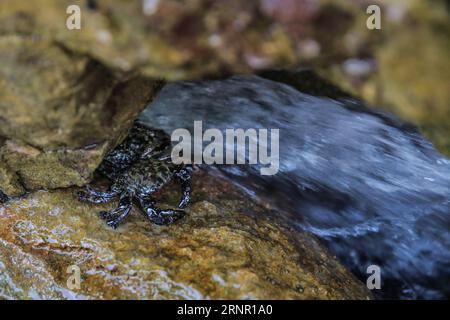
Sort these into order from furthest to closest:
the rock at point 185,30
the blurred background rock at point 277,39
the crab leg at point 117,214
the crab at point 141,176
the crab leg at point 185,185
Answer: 1. the crab leg at point 185,185
2. the crab at point 141,176
3. the crab leg at point 117,214
4. the rock at point 185,30
5. the blurred background rock at point 277,39

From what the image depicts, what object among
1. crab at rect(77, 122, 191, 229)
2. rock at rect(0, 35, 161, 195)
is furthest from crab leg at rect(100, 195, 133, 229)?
rock at rect(0, 35, 161, 195)

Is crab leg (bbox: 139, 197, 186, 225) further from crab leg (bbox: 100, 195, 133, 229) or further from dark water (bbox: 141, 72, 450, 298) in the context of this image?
dark water (bbox: 141, 72, 450, 298)

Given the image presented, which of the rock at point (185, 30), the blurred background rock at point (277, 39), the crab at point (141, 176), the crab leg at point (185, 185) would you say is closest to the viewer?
the blurred background rock at point (277, 39)

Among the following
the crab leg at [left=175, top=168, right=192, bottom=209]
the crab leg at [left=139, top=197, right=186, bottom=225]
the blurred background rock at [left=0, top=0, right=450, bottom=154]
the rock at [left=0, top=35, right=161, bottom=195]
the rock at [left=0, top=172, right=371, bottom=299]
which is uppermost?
the blurred background rock at [left=0, top=0, right=450, bottom=154]

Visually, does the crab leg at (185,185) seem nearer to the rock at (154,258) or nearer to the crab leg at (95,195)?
the rock at (154,258)

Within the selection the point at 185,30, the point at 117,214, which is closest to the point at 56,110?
the point at 185,30

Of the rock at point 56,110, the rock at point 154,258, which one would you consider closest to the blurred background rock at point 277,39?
the rock at point 56,110
